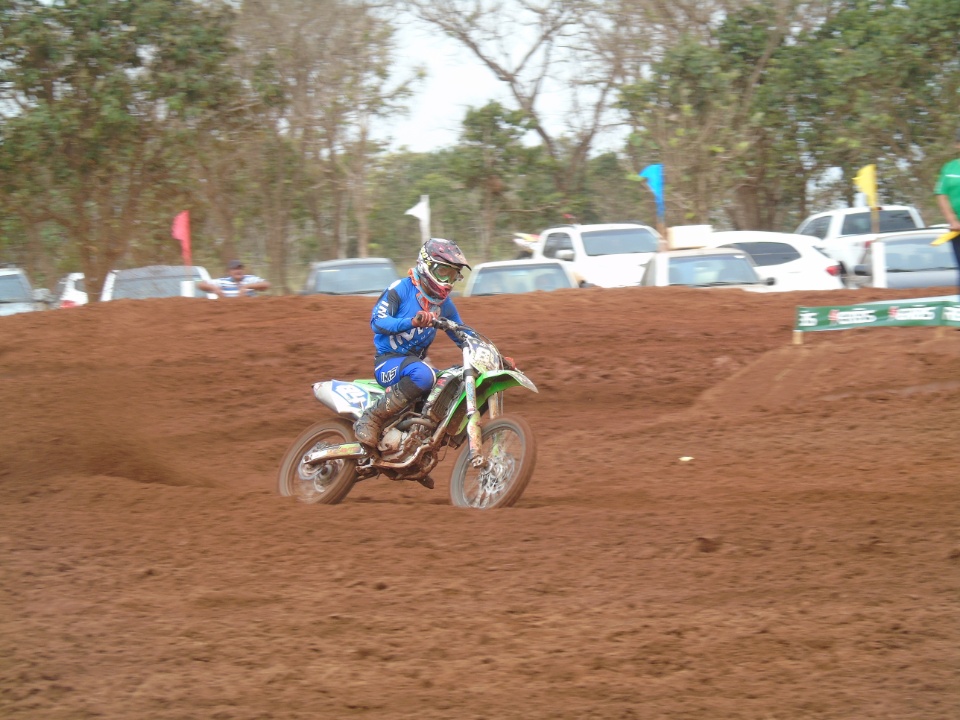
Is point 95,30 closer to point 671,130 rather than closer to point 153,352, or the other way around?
point 153,352

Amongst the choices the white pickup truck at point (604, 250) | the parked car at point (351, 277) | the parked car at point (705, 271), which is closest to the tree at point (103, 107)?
the parked car at point (351, 277)

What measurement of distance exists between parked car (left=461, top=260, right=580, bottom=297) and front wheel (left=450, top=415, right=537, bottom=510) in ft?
28.2

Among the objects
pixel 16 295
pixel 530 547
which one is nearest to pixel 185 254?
pixel 16 295

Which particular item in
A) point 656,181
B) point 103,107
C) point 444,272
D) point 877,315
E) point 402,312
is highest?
point 103,107

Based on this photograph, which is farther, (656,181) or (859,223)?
(859,223)

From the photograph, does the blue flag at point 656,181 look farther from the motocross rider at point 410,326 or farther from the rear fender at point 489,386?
the rear fender at point 489,386

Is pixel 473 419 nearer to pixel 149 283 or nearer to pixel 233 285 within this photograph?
pixel 233 285

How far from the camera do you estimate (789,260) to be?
18.8m

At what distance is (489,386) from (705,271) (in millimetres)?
9331

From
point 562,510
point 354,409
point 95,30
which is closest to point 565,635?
point 562,510

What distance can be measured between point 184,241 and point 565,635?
15101mm

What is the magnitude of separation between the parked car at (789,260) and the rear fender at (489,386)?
1075cm

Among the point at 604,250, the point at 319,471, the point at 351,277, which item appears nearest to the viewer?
the point at 319,471

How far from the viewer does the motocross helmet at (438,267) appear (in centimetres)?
717
